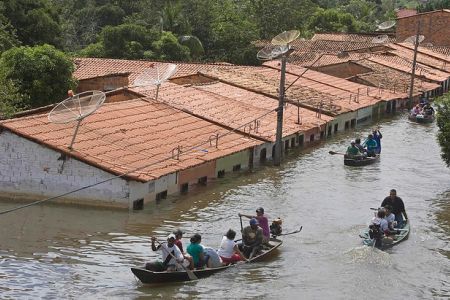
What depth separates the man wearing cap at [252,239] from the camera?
2109cm

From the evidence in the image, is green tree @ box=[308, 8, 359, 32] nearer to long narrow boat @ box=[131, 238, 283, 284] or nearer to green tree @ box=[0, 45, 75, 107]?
green tree @ box=[0, 45, 75, 107]

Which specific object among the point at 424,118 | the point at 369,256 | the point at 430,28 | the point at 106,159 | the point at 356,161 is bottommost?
the point at 424,118

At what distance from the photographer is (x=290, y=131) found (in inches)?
1471

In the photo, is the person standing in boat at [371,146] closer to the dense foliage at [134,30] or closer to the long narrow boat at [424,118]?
the long narrow boat at [424,118]

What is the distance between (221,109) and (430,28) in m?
48.1

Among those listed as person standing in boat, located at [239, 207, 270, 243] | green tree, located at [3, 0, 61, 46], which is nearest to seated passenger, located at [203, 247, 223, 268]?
person standing in boat, located at [239, 207, 270, 243]

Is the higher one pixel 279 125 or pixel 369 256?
pixel 279 125

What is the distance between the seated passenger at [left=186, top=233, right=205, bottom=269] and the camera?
19406 millimetres

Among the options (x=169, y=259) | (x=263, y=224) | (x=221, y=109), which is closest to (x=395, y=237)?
(x=263, y=224)

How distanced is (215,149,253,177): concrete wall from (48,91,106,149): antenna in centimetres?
629

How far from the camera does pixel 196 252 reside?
63.9 ft

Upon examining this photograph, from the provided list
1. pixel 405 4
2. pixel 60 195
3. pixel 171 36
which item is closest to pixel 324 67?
pixel 171 36

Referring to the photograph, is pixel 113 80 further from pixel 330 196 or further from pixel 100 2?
pixel 100 2

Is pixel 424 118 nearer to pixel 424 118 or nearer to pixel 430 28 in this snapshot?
pixel 424 118
